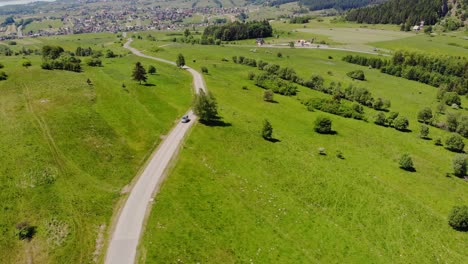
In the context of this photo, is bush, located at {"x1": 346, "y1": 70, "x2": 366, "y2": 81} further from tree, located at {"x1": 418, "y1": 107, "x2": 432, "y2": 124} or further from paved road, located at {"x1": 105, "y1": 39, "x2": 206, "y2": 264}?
paved road, located at {"x1": 105, "y1": 39, "x2": 206, "y2": 264}

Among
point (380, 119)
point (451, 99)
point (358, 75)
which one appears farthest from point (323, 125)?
point (358, 75)

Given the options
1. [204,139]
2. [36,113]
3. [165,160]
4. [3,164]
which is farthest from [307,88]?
[3,164]

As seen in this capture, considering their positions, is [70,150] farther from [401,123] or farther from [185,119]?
[401,123]

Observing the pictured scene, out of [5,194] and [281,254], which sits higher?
[5,194]

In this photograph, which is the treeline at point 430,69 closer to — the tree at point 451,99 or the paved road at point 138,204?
the tree at point 451,99

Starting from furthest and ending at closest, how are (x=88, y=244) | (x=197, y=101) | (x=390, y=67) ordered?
1. (x=390, y=67)
2. (x=197, y=101)
3. (x=88, y=244)

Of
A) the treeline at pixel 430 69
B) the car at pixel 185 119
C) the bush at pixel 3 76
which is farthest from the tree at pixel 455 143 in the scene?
the bush at pixel 3 76

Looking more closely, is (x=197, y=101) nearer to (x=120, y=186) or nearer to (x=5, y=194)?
(x=120, y=186)
